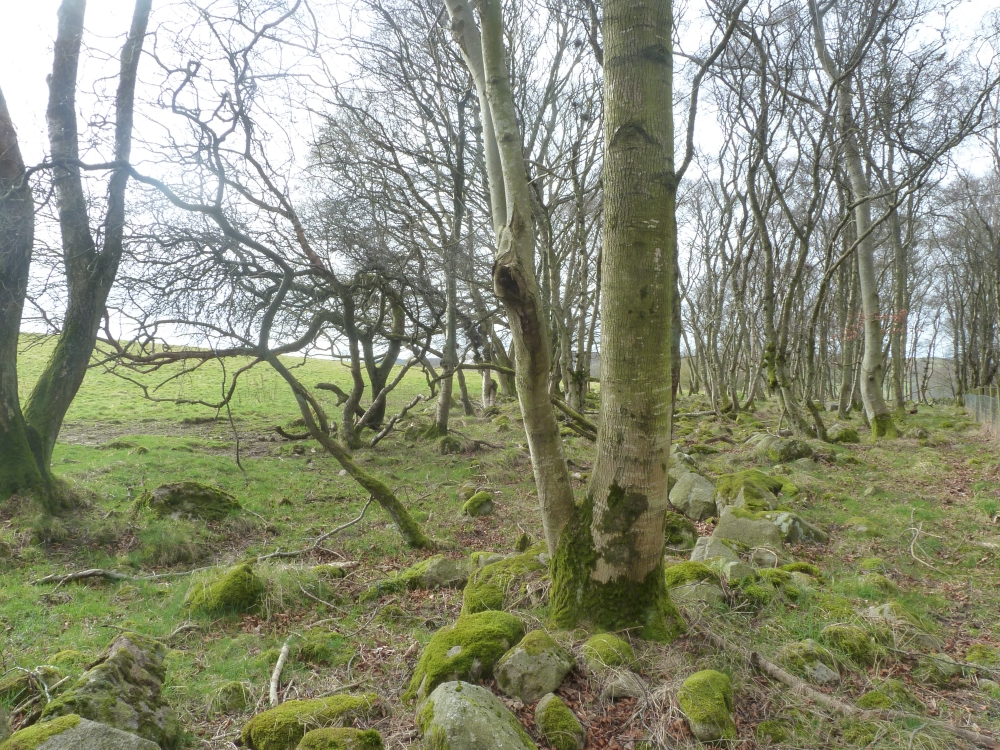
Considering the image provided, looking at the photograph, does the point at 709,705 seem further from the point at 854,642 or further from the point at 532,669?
the point at 854,642

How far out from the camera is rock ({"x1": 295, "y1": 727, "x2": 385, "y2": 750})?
2492mm

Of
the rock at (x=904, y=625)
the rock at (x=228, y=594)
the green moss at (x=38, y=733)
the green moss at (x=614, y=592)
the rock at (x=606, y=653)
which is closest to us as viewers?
the green moss at (x=38, y=733)

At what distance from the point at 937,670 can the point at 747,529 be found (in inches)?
103

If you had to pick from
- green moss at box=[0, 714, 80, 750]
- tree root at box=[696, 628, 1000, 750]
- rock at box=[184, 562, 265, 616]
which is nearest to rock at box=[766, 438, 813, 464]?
tree root at box=[696, 628, 1000, 750]

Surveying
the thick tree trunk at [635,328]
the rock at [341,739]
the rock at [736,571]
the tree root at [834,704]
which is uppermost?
the thick tree trunk at [635,328]

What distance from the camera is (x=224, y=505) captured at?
7664 millimetres

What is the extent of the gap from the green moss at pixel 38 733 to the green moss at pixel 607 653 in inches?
93.5

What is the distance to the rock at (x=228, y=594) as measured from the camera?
4.73 metres

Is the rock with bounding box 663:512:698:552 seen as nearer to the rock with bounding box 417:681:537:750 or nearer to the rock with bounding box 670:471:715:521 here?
the rock with bounding box 670:471:715:521

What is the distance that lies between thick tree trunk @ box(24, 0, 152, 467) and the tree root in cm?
829

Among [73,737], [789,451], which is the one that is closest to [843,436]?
[789,451]

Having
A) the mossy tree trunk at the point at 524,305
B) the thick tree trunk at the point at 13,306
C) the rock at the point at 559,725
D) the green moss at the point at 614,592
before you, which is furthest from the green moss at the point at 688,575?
the thick tree trunk at the point at 13,306

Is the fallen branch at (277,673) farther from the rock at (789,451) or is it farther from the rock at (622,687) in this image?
the rock at (789,451)

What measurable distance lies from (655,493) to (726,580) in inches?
53.6
